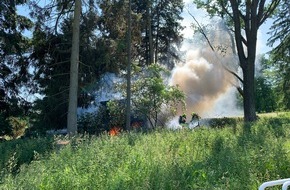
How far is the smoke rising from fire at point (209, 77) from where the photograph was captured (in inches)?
1048

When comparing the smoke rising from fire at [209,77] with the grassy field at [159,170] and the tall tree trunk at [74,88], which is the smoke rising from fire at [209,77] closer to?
the tall tree trunk at [74,88]

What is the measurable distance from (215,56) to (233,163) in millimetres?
21750

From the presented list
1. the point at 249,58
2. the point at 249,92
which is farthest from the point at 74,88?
the point at 249,58

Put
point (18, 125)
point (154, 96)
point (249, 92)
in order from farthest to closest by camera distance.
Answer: point (18, 125), point (154, 96), point (249, 92)

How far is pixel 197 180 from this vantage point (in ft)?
16.7

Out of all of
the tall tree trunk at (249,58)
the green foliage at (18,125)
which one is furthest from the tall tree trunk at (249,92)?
the green foliage at (18,125)

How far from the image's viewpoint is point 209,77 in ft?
93.2

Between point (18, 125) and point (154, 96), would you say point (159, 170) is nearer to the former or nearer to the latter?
point (154, 96)

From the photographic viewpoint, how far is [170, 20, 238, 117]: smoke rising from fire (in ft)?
87.4

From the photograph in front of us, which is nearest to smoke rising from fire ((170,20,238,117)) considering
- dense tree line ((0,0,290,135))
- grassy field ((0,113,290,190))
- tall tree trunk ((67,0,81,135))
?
dense tree line ((0,0,290,135))

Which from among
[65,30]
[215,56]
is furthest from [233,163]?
[215,56]

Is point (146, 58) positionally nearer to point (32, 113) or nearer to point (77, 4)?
point (32, 113)

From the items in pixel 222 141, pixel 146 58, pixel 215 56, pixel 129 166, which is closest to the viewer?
pixel 129 166

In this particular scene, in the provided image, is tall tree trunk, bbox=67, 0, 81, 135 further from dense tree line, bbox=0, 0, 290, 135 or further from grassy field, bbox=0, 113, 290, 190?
grassy field, bbox=0, 113, 290, 190
